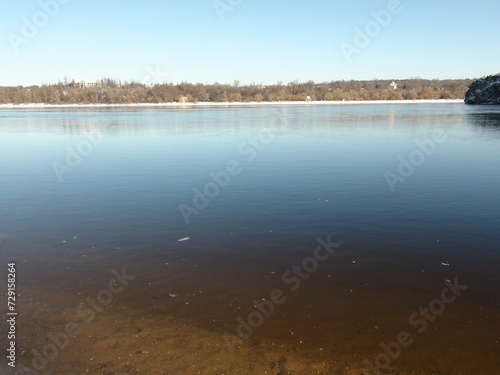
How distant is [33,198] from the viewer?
11430mm

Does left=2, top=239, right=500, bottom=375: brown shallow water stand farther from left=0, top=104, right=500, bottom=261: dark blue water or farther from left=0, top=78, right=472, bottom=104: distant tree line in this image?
left=0, top=78, right=472, bottom=104: distant tree line

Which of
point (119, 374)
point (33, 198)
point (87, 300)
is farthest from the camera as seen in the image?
point (33, 198)

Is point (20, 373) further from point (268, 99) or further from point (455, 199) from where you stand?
point (268, 99)

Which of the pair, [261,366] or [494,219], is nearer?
[261,366]

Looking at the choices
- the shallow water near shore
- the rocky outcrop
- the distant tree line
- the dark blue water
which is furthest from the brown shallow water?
the distant tree line

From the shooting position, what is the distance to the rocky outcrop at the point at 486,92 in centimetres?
9900

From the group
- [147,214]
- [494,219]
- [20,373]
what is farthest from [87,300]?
[494,219]

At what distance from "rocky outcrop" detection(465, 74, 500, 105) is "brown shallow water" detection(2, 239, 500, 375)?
113 meters

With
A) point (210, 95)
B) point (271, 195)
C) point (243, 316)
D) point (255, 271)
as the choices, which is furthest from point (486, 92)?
point (243, 316)

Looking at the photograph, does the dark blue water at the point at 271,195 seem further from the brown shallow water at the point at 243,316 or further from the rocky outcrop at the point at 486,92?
the rocky outcrop at the point at 486,92

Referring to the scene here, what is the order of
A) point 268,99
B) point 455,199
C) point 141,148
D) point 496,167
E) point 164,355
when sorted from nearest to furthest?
point 164,355
point 455,199
point 496,167
point 141,148
point 268,99

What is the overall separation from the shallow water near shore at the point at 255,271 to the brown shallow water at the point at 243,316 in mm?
23

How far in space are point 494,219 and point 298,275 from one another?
5434mm

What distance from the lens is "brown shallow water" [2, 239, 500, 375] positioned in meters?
4.39
